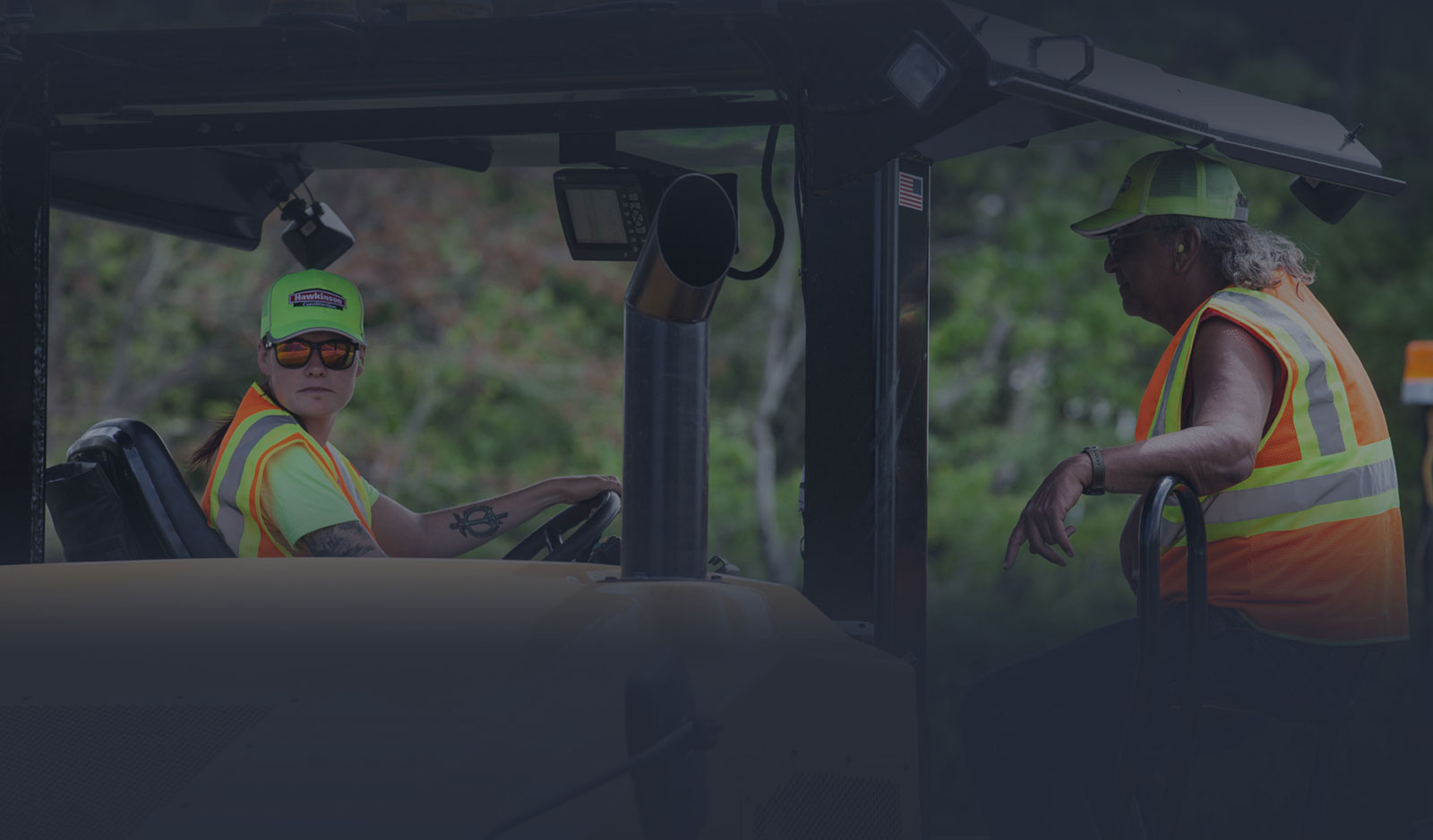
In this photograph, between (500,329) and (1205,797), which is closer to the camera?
(1205,797)

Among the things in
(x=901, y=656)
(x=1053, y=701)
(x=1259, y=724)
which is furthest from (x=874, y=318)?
(x=1259, y=724)

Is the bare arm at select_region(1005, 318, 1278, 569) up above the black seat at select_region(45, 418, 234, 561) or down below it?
above

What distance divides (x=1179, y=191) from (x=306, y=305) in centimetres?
171

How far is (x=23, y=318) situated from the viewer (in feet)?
10.9

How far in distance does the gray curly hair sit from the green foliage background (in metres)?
9.28

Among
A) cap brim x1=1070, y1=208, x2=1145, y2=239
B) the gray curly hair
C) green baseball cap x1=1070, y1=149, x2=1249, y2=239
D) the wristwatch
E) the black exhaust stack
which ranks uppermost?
green baseball cap x1=1070, y1=149, x2=1249, y2=239

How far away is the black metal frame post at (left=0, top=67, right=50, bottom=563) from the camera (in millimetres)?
3318

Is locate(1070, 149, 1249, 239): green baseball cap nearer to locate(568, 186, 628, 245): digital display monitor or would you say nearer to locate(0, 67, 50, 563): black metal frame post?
locate(568, 186, 628, 245): digital display monitor

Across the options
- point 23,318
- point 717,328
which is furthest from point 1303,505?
point 717,328

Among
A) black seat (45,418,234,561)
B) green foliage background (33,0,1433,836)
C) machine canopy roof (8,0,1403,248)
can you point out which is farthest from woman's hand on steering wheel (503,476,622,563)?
green foliage background (33,0,1433,836)

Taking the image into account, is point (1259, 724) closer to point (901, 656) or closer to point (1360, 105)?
point (901, 656)

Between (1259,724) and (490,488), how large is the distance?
1062cm

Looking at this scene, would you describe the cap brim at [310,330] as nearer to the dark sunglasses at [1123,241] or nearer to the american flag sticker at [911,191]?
the american flag sticker at [911,191]

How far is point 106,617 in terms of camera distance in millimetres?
2385
